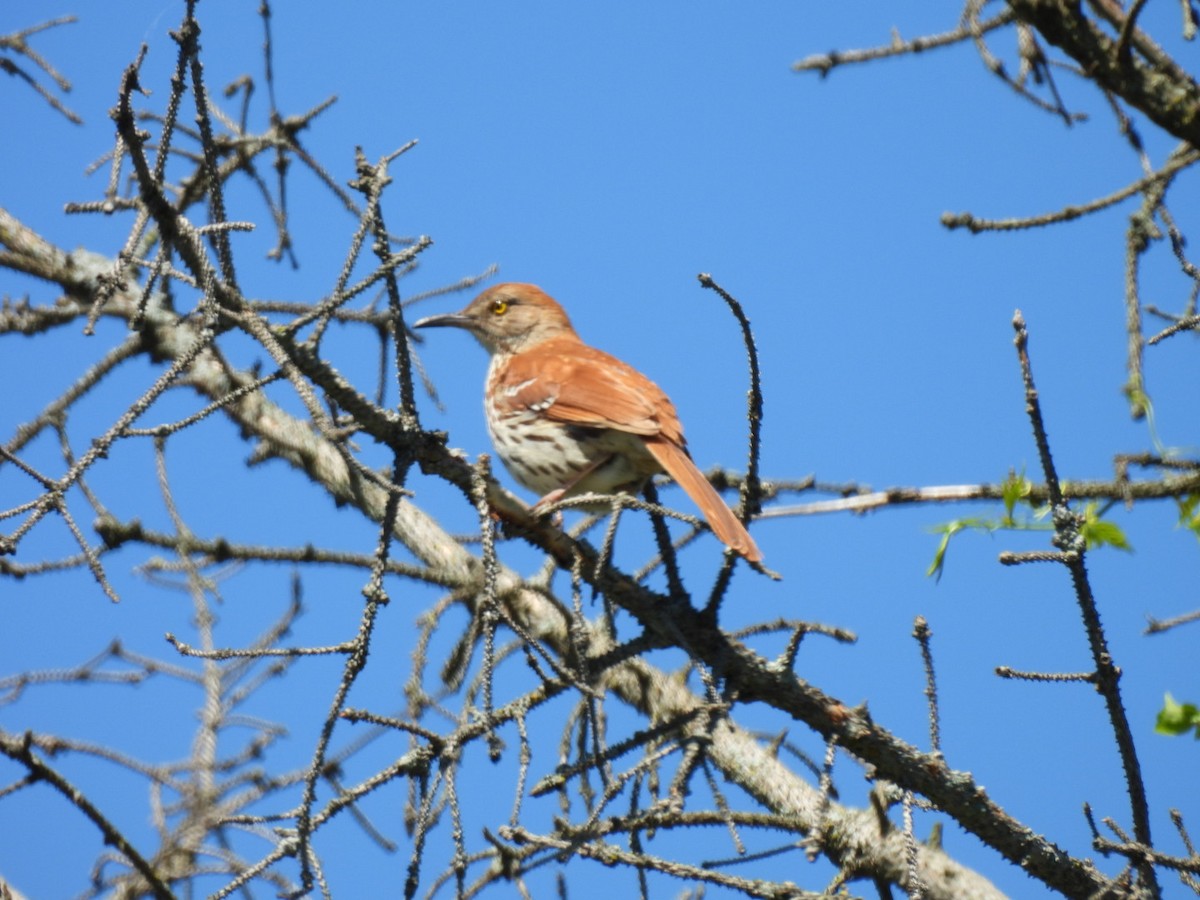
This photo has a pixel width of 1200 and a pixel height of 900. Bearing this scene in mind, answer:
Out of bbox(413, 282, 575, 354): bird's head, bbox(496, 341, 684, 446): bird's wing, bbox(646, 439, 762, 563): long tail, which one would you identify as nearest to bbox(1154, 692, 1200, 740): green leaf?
bbox(646, 439, 762, 563): long tail

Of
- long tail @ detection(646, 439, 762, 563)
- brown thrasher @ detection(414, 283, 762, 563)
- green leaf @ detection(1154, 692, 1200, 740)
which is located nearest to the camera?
green leaf @ detection(1154, 692, 1200, 740)

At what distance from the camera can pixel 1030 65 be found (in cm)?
301

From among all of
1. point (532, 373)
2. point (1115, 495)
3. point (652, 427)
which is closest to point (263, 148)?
point (532, 373)

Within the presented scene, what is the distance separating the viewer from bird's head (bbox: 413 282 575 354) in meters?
6.50

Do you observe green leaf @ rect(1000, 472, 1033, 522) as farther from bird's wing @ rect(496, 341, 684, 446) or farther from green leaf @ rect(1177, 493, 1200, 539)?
bird's wing @ rect(496, 341, 684, 446)

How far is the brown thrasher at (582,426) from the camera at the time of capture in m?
4.61

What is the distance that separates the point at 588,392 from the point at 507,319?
5.49 feet

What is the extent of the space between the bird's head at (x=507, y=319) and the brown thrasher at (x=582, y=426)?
0.67m

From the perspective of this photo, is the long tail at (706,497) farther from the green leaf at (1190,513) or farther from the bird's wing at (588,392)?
the green leaf at (1190,513)

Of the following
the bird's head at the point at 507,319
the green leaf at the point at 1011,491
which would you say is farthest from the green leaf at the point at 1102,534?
the bird's head at the point at 507,319

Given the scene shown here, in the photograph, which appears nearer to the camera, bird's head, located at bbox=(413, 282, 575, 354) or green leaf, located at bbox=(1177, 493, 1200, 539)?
green leaf, located at bbox=(1177, 493, 1200, 539)

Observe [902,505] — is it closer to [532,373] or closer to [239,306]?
[239,306]

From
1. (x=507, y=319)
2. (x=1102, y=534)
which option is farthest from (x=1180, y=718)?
(x=507, y=319)

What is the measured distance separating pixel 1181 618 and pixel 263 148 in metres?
3.31
